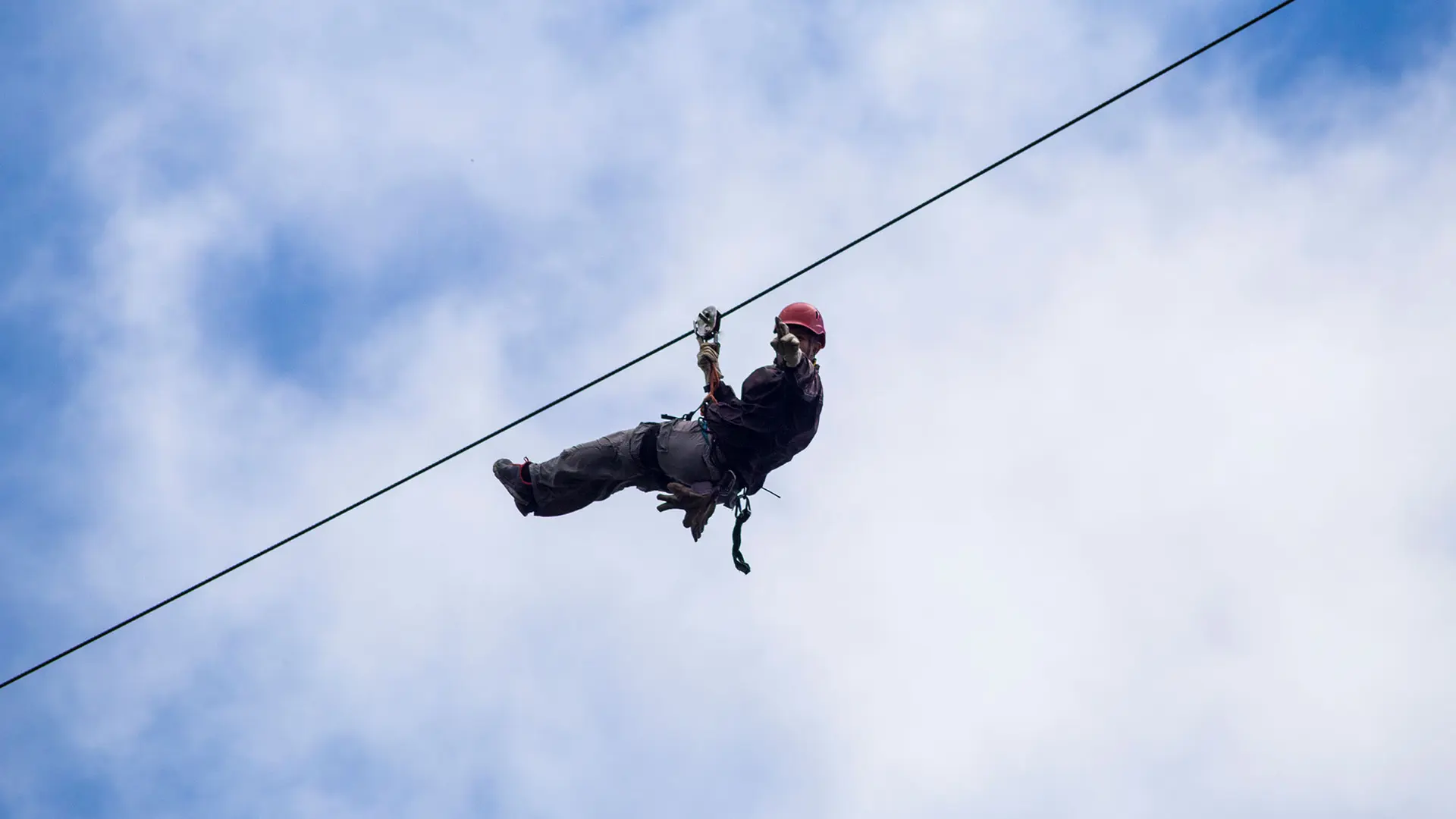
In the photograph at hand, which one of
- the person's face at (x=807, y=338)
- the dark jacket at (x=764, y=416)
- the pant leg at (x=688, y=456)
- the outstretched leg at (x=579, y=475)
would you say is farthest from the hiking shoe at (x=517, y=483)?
the person's face at (x=807, y=338)

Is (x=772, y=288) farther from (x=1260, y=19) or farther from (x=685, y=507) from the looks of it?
(x=1260, y=19)

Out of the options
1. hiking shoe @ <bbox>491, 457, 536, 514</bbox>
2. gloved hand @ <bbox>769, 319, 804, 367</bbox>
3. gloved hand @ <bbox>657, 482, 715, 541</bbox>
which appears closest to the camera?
gloved hand @ <bbox>769, 319, 804, 367</bbox>

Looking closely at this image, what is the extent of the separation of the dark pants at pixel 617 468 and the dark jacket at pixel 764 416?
179 millimetres

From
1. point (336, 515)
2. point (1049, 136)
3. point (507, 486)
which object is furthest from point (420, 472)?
point (1049, 136)

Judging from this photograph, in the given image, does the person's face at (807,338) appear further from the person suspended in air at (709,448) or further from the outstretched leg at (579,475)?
the outstretched leg at (579,475)

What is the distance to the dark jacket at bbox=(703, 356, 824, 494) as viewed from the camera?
9352 mm

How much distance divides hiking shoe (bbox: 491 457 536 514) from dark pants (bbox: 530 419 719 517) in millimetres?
54

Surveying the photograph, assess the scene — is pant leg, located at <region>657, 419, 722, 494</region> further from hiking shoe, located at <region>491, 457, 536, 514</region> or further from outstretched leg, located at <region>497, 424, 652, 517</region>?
hiking shoe, located at <region>491, 457, 536, 514</region>

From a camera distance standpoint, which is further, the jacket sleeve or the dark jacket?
the dark jacket

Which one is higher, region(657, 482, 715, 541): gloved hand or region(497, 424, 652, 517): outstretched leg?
region(497, 424, 652, 517): outstretched leg

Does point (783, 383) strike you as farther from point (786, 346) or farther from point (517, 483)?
point (517, 483)

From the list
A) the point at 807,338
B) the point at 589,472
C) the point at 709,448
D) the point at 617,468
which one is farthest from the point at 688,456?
the point at 807,338

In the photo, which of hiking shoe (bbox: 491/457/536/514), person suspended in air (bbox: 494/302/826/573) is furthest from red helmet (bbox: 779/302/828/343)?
hiking shoe (bbox: 491/457/536/514)

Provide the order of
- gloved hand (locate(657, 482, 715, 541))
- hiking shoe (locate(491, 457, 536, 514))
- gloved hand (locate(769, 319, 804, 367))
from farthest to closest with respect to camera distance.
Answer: hiking shoe (locate(491, 457, 536, 514)), gloved hand (locate(657, 482, 715, 541)), gloved hand (locate(769, 319, 804, 367))
